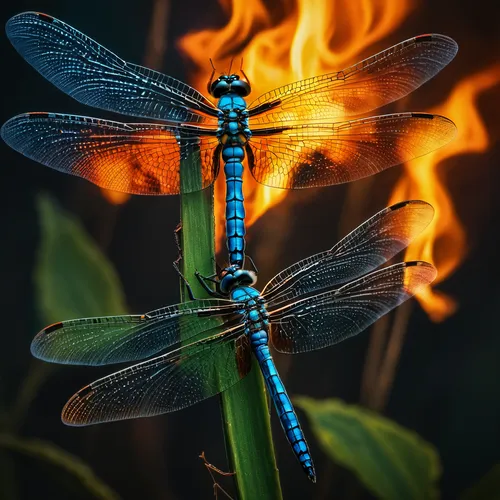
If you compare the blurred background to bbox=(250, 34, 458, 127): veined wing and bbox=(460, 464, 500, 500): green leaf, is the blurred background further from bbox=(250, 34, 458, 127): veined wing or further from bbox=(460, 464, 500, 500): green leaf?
bbox=(250, 34, 458, 127): veined wing

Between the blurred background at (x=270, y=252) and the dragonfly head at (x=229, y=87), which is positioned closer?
the dragonfly head at (x=229, y=87)

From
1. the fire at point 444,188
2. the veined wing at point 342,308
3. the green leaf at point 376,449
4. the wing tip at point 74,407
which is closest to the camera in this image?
the wing tip at point 74,407

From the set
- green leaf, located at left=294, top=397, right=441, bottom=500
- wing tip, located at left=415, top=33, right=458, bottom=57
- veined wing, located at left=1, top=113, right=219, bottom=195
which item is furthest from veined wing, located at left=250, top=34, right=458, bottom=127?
green leaf, located at left=294, top=397, right=441, bottom=500

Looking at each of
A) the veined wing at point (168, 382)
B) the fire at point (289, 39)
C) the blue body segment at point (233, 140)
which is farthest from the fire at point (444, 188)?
the veined wing at point (168, 382)

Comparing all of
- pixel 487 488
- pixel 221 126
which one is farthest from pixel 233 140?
pixel 487 488

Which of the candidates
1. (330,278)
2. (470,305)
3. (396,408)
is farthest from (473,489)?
(330,278)

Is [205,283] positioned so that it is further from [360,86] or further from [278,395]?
[360,86]

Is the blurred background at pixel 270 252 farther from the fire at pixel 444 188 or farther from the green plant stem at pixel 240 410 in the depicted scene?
the green plant stem at pixel 240 410
